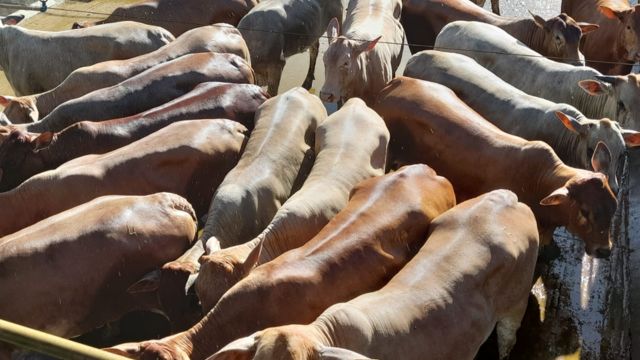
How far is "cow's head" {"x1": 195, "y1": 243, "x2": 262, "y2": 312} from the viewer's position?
7203 mm

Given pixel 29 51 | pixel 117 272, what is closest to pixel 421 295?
pixel 117 272

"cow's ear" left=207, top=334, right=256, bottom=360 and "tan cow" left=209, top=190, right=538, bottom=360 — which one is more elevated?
"cow's ear" left=207, top=334, right=256, bottom=360

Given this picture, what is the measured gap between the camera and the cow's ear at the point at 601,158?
8.83 meters

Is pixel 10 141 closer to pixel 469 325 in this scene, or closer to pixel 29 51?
pixel 29 51

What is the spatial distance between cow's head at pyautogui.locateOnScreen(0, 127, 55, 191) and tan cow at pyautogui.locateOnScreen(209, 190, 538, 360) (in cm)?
445

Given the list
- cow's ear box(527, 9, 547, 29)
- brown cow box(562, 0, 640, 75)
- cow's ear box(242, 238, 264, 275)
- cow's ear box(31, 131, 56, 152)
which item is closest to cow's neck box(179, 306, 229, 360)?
cow's ear box(242, 238, 264, 275)

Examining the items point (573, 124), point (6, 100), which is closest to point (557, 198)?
point (573, 124)

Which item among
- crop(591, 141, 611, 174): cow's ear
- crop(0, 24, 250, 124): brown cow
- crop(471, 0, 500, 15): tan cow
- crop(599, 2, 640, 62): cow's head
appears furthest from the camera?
crop(471, 0, 500, 15): tan cow

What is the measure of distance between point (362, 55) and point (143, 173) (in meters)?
3.48

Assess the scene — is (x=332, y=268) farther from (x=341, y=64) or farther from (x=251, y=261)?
(x=341, y=64)

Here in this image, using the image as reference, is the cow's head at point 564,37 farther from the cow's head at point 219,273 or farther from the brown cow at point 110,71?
the cow's head at point 219,273

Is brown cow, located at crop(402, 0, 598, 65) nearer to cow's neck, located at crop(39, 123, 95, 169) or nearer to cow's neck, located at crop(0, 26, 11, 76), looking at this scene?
cow's neck, located at crop(39, 123, 95, 169)

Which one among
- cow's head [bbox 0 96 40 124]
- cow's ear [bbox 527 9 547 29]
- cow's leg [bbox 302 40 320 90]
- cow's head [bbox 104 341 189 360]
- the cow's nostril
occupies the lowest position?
cow's leg [bbox 302 40 320 90]

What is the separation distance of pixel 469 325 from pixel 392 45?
5.75 metres
